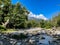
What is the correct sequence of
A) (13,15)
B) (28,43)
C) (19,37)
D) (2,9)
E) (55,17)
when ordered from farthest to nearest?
(55,17) < (2,9) < (13,15) < (19,37) < (28,43)

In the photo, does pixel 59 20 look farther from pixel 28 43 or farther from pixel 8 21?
pixel 28 43

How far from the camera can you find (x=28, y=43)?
9.38 metres

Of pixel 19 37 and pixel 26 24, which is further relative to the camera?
pixel 26 24

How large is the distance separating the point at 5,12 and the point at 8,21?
7.89 ft

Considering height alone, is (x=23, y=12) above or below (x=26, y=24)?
above

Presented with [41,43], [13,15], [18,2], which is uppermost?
[18,2]

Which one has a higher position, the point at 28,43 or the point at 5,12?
the point at 5,12

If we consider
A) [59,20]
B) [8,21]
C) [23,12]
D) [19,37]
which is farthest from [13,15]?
[19,37]

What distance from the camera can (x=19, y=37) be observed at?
1136 cm

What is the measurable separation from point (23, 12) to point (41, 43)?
18.9 meters

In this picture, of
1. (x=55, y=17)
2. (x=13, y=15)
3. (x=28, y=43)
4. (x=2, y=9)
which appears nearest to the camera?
(x=28, y=43)

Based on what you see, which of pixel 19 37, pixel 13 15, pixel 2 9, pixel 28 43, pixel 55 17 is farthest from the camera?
pixel 55 17

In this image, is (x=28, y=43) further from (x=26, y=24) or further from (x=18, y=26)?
(x=26, y=24)

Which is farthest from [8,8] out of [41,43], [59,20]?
[41,43]
